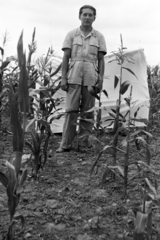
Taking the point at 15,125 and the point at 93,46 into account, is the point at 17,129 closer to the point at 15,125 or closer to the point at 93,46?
the point at 15,125

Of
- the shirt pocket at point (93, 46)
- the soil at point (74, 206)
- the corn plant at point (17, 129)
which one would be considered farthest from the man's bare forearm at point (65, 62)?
the corn plant at point (17, 129)

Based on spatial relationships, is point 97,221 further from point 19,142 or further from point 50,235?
point 19,142

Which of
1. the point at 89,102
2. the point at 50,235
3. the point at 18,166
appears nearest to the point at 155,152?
the point at 89,102

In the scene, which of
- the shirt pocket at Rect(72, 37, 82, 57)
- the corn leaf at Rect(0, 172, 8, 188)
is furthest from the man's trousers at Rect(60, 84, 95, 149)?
the corn leaf at Rect(0, 172, 8, 188)

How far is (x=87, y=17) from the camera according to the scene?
12.0 ft

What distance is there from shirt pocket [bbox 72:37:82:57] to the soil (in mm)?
1249

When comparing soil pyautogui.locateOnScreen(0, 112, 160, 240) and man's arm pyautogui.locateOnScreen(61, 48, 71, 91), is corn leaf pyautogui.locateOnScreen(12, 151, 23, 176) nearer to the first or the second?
soil pyautogui.locateOnScreen(0, 112, 160, 240)

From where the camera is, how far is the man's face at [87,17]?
3.67 meters

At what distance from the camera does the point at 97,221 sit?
207 centimetres

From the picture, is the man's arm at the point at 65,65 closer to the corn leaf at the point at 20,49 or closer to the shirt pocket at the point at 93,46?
the shirt pocket at the point at 93,46

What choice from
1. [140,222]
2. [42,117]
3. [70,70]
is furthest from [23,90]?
[70,70]

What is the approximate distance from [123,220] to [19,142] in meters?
0.94

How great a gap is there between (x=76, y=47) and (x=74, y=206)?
78.3 inches

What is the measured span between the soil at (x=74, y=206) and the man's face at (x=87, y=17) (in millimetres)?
1562
